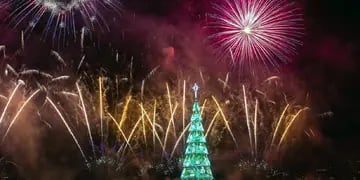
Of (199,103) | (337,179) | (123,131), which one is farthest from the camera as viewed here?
(337,179)

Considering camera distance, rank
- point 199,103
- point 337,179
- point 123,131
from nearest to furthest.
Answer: point 123,131, point 199,103, point 337,179

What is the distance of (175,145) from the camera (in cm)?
3634

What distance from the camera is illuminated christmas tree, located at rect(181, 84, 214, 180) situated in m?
35.2

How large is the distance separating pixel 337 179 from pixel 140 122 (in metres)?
21.6

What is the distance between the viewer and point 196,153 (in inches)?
1389

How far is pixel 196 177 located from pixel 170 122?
10.8 ft

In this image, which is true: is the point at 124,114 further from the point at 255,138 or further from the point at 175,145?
the point at 255,138

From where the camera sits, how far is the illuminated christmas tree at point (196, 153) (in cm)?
3516

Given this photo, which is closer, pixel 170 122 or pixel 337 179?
pixel 170 122

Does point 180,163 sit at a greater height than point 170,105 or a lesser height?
lesser

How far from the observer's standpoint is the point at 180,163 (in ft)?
123

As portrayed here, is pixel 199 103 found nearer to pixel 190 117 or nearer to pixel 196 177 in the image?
pixel 190 117

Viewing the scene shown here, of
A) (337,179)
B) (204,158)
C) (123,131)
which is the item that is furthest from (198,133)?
(337,179)

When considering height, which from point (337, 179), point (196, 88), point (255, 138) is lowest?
point (337, 179)
